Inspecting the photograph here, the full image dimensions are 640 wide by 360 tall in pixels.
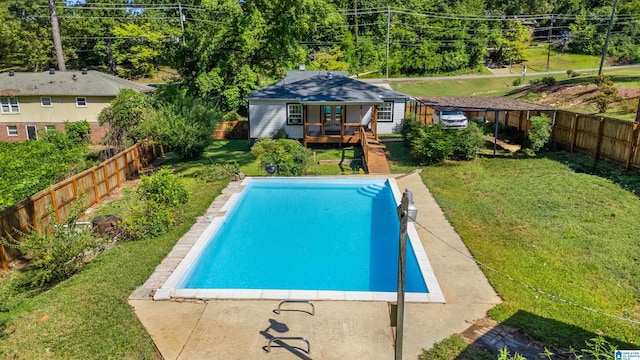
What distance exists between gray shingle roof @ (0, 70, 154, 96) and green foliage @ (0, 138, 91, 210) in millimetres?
15622

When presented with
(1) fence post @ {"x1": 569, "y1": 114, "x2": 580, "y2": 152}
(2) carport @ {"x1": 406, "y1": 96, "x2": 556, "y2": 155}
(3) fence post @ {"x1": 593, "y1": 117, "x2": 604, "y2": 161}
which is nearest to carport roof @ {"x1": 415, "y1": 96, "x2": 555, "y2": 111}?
(2) carport @ {"x1": 406, "y1": 96, "x2": 556, "y2": 155}

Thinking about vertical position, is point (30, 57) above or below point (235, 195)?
above

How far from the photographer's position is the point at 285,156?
1744 centimetres

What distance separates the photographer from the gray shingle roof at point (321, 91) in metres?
22.6

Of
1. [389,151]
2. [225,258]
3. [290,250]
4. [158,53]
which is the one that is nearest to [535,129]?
[389,151]

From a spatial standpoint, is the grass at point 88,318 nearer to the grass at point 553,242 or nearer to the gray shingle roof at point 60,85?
the grass at point 553,242

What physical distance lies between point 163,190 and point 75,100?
81.8ft

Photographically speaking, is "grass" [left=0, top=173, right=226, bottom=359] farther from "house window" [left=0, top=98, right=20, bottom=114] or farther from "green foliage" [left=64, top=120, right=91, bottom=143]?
"house window" [left=0, top=98, right=20, bottom=114]

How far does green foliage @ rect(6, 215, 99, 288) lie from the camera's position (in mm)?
8742

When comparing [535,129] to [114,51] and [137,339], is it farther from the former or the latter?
[114,51]

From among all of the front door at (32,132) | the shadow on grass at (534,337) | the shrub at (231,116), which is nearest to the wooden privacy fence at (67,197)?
the shadow on grass at (534,337)

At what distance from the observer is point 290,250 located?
11383 mm

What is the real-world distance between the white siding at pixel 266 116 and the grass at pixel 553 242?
431 inches

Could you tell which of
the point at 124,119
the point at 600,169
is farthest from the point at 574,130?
the point at 124,119
